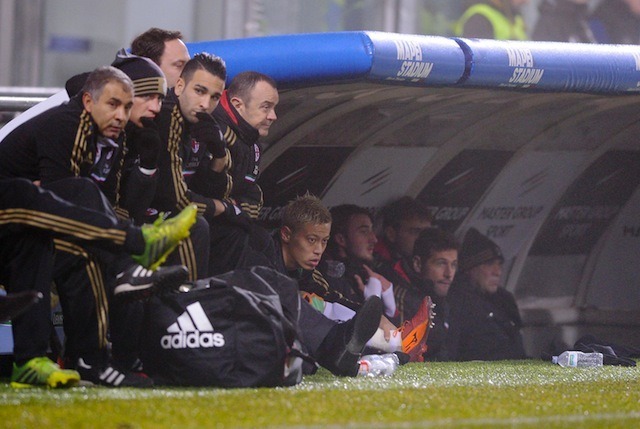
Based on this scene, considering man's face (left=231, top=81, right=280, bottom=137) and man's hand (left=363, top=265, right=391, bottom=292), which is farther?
man's hand (left=363, top=265, right=391, bottom=292)

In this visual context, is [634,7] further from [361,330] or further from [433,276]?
[361,330]

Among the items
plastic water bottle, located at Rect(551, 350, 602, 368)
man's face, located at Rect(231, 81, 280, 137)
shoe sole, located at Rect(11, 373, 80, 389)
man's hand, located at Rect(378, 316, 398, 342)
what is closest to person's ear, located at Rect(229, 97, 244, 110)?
man's face, located at Rect(231, 81, 280, 137)

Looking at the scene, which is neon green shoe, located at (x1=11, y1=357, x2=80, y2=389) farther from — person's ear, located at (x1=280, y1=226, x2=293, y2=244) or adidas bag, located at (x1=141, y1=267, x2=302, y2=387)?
person's ear, located at (x1=280, y1=226, x2=293, y2=244)

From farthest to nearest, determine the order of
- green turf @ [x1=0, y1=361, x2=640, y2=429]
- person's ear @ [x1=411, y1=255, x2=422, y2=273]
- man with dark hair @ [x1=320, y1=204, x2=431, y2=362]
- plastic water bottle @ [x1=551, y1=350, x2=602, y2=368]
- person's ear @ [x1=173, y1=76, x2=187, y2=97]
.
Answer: person's ear @ [x1=411, y1=255, x2=422, y2=273], plastic water bottle @ [x1=551, y1=350, x2=602, y2=368], man with dark hair @ [x1=320, y1=204, x2=431, y2=362], person's ear @ [x1=173, y1=76, x2=187, y2=97], green turf @ [x1=0, y1=361, x2=640, y2=429]

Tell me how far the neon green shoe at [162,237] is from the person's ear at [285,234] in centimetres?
215

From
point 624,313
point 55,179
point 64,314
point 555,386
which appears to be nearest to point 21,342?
point 64,314

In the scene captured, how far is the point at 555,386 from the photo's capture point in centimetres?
697

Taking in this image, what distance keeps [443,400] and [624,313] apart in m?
5.13

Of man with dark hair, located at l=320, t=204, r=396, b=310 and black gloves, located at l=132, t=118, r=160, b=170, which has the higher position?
black gloves, located at l=132, t=118, r=160, b=170

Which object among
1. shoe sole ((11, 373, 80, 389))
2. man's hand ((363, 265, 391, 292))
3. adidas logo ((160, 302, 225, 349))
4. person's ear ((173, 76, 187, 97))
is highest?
person's ear ((173, 76, 187, 97))

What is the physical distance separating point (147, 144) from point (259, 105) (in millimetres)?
948

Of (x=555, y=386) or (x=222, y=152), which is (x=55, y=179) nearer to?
(x=222, y=152)

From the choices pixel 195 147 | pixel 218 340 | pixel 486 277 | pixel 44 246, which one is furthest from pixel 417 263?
pixel 44 246

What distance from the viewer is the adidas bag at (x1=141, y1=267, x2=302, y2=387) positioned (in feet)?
20.0
